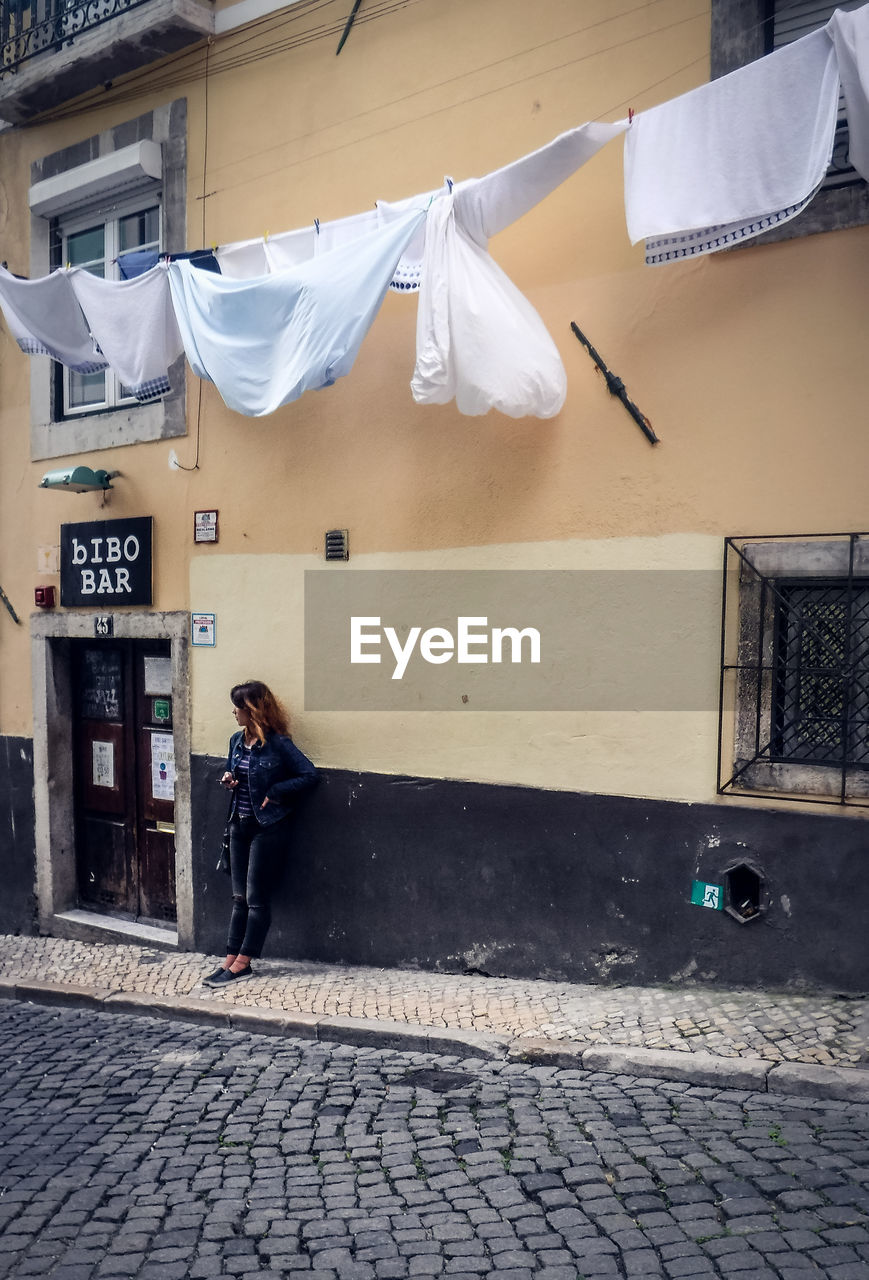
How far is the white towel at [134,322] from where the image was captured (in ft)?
22.6

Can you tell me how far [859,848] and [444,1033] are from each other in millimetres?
2195

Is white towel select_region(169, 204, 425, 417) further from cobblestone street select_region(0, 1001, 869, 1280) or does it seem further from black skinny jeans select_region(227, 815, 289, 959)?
cobblestone street select_region(0, 1001, 869, 1280)

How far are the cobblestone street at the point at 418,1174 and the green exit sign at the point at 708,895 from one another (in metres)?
1.00

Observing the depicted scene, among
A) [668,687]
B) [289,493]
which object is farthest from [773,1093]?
[289,493]

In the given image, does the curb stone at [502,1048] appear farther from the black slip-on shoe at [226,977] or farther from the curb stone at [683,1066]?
the black slip-on shoe at [226,977]

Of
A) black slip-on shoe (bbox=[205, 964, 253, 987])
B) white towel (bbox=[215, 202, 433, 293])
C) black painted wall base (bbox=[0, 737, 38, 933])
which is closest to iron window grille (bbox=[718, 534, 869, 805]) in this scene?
white towel (bbox=[215, 202, 433, 293])

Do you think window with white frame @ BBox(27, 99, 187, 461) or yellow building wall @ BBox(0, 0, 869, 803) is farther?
window with white frame @ BBox(27, 99, 187, 461)

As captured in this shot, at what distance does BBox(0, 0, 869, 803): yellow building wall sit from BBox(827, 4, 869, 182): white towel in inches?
23.2

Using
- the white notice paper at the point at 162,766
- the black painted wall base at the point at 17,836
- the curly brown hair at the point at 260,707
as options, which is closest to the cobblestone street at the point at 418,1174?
the curly brown hair at the point at 260,707

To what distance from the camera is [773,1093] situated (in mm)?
4480

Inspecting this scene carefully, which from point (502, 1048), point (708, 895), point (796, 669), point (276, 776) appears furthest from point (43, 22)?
point (502, 1048)

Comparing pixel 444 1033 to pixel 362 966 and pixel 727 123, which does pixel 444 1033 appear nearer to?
pixel 362 966

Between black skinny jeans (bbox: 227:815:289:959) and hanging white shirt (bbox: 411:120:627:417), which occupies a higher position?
hanging white shirt (bbox: 411:120:627:417)

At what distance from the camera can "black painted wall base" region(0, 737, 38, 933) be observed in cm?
886
